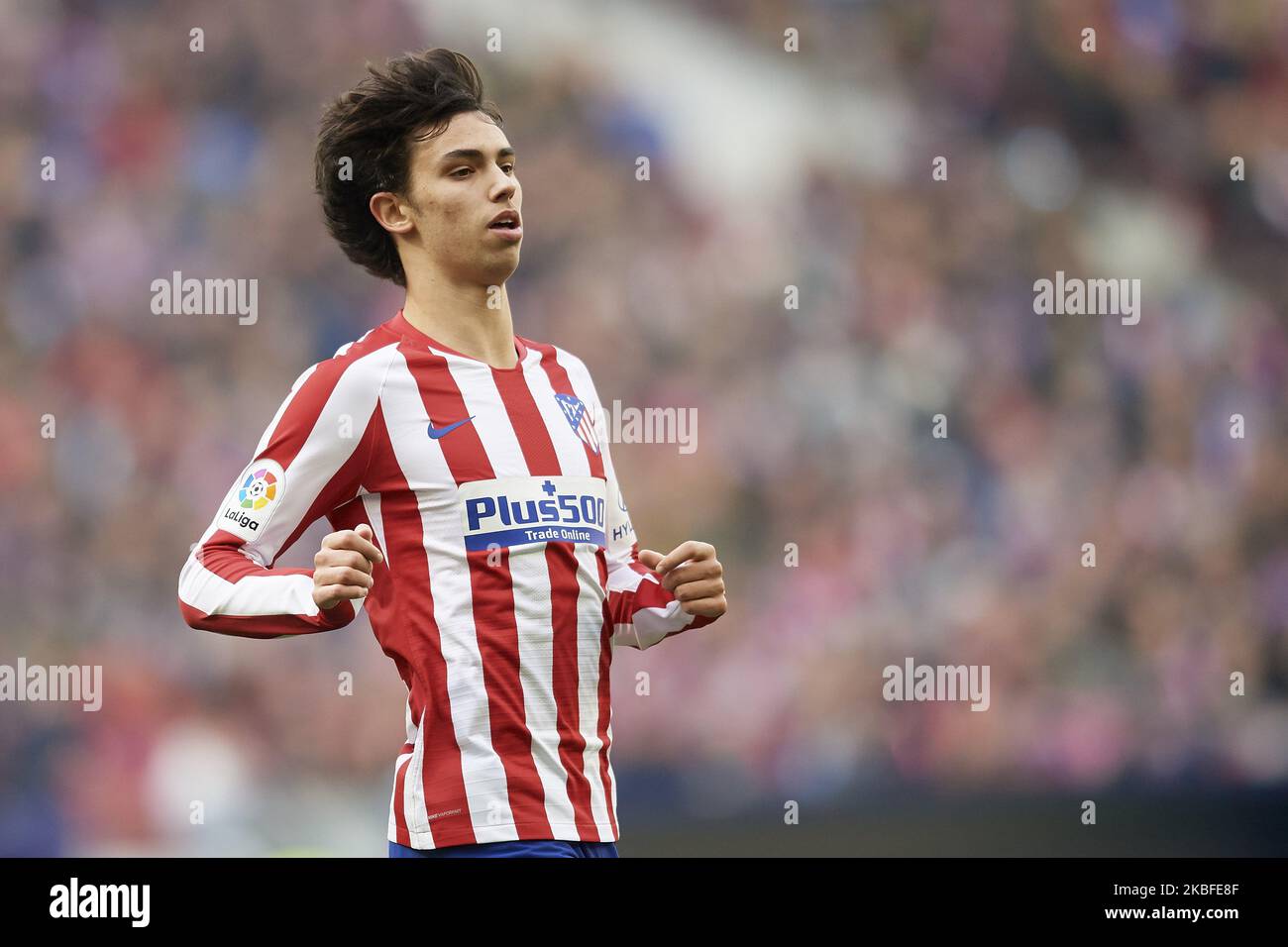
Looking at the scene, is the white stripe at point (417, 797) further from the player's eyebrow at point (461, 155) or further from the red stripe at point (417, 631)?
the player's eyebrow at point (461, 155)

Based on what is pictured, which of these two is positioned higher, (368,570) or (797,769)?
(368,570)

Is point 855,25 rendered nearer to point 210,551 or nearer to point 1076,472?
point 1076,472

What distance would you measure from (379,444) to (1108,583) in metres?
4.44

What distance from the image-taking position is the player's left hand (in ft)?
8.10

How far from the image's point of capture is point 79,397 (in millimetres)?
5781

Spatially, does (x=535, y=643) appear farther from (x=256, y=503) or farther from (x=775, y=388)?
(x=775, y=388)

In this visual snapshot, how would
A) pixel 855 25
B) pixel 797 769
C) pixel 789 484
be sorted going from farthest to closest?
pixel 855 25
pixel 789 484
pixel 797 769

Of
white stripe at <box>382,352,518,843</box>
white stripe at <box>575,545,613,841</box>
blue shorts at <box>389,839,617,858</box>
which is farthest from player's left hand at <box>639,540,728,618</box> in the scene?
blue shorts at <box>389,839,617,858</box>

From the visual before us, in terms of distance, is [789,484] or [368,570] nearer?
[368,570]

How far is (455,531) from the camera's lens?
2.41 m

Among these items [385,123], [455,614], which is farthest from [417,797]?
[385,123]

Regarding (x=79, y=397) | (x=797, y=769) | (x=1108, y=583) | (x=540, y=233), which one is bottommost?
(x=797, y=769)

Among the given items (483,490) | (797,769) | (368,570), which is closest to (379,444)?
(483,490)

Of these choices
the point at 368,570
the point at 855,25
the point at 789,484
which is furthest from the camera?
the point at 855,25
